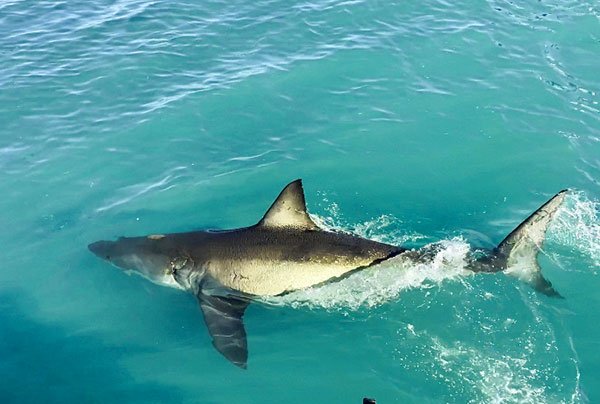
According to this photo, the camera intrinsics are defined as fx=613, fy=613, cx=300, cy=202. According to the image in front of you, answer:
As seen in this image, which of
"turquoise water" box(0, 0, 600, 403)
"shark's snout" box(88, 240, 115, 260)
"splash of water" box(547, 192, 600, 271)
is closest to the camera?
"turquoise water" box(0, 0, 600, 403)

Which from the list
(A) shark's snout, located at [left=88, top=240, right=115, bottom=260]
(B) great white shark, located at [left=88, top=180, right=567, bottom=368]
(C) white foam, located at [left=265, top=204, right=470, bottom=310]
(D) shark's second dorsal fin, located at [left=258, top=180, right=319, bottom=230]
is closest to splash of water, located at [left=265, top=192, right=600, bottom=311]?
(C) white foam, located at [left=265, top=204, right=470, bottom=310]

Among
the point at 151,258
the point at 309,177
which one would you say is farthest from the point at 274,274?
the point at 309,177

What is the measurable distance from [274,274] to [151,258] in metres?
2.17

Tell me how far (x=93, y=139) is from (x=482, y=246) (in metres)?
8.73

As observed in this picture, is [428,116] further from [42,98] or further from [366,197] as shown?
[42,98]

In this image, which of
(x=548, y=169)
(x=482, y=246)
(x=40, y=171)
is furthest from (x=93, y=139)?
(x=548, y=169)

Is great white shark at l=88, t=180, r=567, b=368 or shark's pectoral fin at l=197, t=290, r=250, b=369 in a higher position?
great white shark at l=88, t=180, r=567, b=368

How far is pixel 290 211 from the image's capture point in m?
9.34

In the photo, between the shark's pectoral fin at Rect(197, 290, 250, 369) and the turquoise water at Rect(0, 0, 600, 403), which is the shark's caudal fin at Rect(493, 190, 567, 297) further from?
the shark's pectoral fin at Rect(197, 290, 250, 369)

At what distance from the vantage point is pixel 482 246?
34.5 feet

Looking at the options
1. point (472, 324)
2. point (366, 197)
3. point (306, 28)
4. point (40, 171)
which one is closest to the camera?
point (472, 324)

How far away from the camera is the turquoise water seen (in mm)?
8633

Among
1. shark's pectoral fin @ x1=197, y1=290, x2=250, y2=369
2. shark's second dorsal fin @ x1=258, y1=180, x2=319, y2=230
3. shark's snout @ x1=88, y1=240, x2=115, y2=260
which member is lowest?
shark's pectoral fin @ x1=197, y1=290, x2=250, y2=369

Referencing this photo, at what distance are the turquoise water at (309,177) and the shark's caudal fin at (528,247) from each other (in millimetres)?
296
